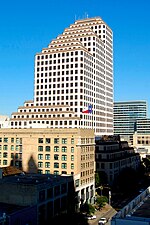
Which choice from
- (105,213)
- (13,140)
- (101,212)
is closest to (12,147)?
(13,140)

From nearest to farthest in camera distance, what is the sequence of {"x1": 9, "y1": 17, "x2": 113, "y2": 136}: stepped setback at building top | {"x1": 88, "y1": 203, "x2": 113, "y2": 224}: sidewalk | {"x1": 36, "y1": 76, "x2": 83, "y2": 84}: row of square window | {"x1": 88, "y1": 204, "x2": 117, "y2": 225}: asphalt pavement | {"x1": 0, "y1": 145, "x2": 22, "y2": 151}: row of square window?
1. {"x1": 88, "y1": 204, "x2": 117, "y2": 225}: asphalt pavement
2. {"x1": 88, "y1": 203, "x2": 113, "y2": 224}: sidewalk
3. {"x1": 0, "y1": 145, "x2": 22, "y2": 151}: row of square window
4. {"x1": 9, "y1": 17, "x2": 113, "y2": 136}: stepped setback at building top
5. {"x1": 36, "y1": 76, "x2": 83, "y2": 84}: row of square window

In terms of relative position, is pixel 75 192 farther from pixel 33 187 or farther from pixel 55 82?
pixel 55 82

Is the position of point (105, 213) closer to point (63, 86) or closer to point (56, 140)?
point (56, 140)

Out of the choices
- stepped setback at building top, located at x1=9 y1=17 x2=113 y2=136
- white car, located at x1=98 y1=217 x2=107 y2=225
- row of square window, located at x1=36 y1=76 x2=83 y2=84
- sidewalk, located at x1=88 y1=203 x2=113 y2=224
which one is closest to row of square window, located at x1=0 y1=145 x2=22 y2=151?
sidewalk, located at x1=88 y1=203 x2=113 y2=224

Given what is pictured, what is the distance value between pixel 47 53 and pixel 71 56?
49.7ft

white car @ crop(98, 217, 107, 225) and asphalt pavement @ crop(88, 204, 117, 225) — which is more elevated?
white car @ crop(98, 217, 107, 225)

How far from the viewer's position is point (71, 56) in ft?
584

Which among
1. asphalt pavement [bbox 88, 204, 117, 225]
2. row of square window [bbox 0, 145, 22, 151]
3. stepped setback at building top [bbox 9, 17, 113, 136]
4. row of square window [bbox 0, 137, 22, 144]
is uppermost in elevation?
stepped setback at building top [bbox 9, 17, 113, 136]

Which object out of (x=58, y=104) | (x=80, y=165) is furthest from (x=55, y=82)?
(x=80, y=165)

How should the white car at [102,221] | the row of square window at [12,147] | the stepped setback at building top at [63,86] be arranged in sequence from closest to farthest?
the white car at [102,221], the row of square window at [12,147], the stepped setback at building top at [63,86]

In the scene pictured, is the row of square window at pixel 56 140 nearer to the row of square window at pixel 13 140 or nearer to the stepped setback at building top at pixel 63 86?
the row of square window at pixel 13 140

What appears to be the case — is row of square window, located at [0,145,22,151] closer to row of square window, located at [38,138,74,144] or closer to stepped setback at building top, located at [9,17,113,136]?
row of square window, located at [38,138,74,144]

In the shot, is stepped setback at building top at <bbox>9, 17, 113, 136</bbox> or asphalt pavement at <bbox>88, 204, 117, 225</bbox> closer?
asphalt pavement at <bbox>88, 204, 117, 225</bbox>

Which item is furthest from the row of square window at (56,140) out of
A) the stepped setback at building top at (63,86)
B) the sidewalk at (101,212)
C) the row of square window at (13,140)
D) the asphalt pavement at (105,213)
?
the stepped setback at building top at (63,86)
